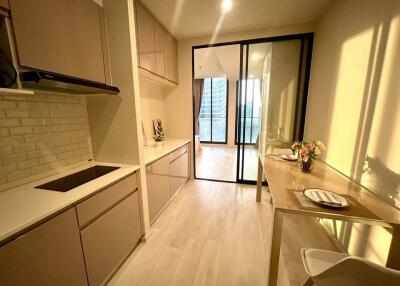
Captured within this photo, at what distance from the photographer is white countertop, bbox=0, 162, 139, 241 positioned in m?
0.81

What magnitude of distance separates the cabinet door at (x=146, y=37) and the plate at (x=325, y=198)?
219cm

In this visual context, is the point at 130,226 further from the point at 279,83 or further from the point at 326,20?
the point at 326,20

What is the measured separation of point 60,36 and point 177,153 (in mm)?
1877

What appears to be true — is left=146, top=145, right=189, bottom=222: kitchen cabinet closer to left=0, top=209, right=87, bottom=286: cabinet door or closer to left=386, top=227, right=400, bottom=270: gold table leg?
left=0, top=209, right=87, bottom=286: cabinet door

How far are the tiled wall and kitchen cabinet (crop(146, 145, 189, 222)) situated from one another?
2.44 feet

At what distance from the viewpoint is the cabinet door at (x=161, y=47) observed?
2406 millimetres

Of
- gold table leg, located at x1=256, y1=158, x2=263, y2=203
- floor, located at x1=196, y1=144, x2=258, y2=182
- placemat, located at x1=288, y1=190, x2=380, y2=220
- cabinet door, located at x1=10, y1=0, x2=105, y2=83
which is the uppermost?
cabinet door, located at x1=10, y1=0, x2=105, y2=83

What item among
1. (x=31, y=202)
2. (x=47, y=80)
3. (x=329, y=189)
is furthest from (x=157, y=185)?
(x=329, y=189)

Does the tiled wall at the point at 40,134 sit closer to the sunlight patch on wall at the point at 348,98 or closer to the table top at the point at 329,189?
the table top at the point at 329,189

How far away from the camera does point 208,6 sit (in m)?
2.08

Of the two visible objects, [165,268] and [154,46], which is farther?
[154,46]

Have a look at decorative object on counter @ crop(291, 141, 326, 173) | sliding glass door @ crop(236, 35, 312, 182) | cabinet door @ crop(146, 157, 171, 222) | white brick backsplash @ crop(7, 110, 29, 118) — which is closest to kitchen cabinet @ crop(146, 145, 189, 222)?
cabinet door @ crop(146, 157, 171, 222)

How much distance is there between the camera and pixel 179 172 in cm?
285

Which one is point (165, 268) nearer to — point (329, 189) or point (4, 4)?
point (329, 189)
